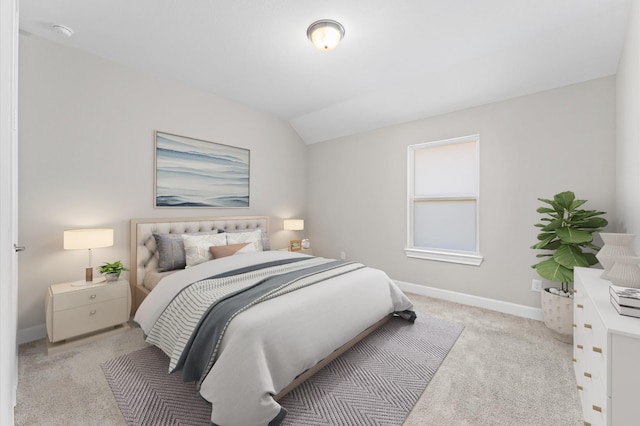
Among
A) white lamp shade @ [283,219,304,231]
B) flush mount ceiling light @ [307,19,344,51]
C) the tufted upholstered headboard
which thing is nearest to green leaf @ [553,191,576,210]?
flush mount ceiling light @ [307,19,344,51]

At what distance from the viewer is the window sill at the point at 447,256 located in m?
3.32

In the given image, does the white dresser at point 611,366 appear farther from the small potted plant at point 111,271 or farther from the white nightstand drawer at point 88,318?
the small potted plant at point 111,271

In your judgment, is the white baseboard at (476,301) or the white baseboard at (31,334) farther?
the white baseboard at (476,301)

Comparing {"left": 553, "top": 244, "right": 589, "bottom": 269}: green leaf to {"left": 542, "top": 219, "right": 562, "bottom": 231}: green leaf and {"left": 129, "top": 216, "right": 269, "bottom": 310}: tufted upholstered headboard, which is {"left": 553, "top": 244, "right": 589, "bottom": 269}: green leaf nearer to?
{"left": 542, "top": 219, "right": 562, "bottom": 231}: green leaf

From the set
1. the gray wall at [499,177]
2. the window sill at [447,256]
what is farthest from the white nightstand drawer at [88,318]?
the window sill at [447,256]

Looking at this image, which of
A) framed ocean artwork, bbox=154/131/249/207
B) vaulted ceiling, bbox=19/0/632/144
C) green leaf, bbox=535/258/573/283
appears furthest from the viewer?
framed ocean artwork, bbox=154/131/249/207

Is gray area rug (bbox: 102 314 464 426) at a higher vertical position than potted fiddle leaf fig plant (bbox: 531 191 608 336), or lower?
lower

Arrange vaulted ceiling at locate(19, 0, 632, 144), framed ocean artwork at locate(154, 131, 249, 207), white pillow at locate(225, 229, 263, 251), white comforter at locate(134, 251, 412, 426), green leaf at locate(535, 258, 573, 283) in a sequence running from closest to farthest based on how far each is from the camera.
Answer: white comforter at locate(134, 251, 412, 426) < vaulted ceiling at locate(19, 0, 632, 144) < green leaf at locate(535, 258, 573, 283) < framed ocean artwork at locate(154, 131, 249, 207) < white pillow at locate(225, 229, 263, 251)

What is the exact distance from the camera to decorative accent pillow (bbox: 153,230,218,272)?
9.57ft

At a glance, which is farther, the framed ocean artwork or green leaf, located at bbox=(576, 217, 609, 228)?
the framed ocean artwork

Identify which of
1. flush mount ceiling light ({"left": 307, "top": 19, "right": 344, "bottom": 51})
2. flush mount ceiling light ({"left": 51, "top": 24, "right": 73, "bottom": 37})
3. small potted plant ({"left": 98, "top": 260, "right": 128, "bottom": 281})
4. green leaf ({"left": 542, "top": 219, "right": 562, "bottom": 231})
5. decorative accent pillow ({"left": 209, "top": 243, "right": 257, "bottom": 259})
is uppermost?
flush mount ceiling light ({"left": 51, "top": 24, "right": 73, "bottom": 37})

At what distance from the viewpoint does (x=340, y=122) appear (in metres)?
4.32

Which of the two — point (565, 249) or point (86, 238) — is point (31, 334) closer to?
point (86, 238)

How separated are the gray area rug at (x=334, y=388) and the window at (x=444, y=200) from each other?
150cm
